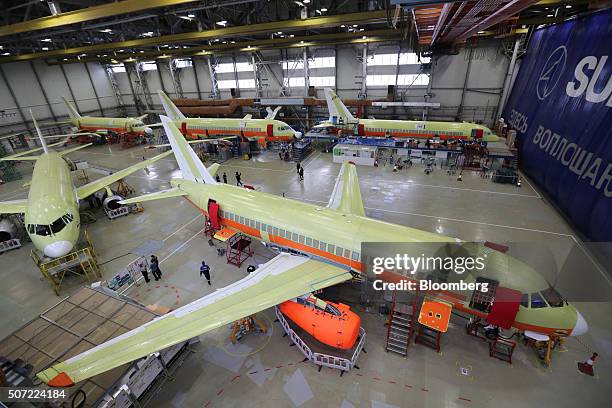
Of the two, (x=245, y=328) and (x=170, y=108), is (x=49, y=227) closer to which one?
(x=245, y=328)

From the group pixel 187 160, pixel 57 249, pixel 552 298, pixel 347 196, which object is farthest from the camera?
pixel 187 160

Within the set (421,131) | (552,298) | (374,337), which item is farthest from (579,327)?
(421,131)

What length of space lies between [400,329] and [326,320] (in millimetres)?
3859

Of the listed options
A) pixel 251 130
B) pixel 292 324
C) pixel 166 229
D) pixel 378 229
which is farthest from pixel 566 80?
pixel 166 229

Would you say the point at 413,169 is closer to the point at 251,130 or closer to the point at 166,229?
the point at 251,130

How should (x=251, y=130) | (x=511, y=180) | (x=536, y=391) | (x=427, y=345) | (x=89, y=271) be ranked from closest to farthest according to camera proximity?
(x=536, y=391)
(x=427, y=345)
(x=89, y=271)
(x=511, y=180)
(x=251, y=130)

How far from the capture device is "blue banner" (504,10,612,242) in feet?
64.0

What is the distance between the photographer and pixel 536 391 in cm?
1093

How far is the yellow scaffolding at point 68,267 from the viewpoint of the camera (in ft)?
55.1

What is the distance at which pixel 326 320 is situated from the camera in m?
11.6

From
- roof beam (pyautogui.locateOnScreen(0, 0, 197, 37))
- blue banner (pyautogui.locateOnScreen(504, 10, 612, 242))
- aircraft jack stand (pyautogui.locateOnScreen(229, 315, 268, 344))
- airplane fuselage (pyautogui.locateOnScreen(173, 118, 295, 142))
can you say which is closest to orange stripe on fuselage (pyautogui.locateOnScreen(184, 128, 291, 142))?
airplane fuselage (pyautogui.locateOnScreen(173, 118, 295, 142))

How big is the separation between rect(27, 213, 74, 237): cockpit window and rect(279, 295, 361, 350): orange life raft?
1589 centimetres

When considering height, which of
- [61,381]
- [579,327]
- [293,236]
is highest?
[293,236]

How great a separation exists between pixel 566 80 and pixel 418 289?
95.7 feet
